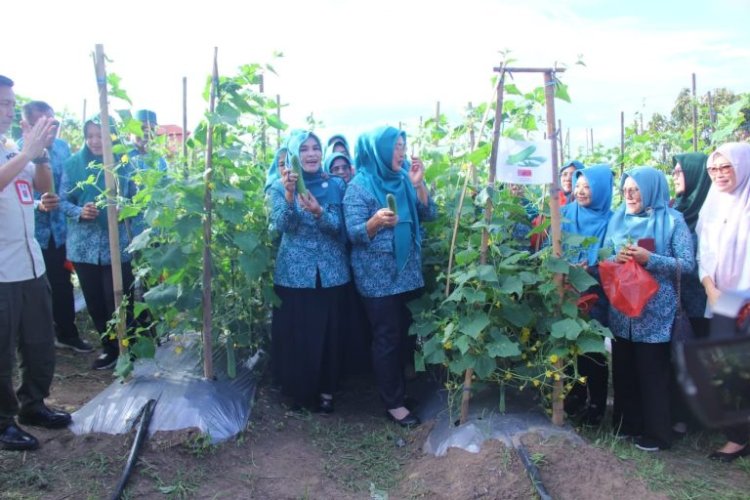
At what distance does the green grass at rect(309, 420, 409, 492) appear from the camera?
2.74 meters

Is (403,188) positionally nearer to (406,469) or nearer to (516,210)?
(516,210)

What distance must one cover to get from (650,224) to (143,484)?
2660 mm

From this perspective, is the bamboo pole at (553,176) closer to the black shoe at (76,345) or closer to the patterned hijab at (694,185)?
the patterned hijab at (694,185)

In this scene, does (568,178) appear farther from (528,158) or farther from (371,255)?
(371,255)

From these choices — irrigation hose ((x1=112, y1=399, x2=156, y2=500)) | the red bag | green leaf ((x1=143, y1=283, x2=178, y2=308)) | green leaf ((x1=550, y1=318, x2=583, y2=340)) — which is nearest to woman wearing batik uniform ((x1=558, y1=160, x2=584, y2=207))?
the red bag

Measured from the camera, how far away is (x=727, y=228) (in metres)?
2.81

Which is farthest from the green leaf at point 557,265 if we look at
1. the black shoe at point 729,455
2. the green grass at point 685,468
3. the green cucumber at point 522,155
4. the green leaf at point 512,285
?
the black shoe at point 729,455

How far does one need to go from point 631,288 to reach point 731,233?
57cm

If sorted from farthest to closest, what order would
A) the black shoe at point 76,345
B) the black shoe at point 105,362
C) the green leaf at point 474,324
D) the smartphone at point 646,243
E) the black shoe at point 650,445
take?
the black shoe at point 76,345, the black shoe at point 105,362, the black shoe at point 650,445, the smartphone at point 646,243, the green leaf at point 474,324

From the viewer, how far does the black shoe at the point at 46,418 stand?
288cm

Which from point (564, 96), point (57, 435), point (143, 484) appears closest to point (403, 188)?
point (564, 96)

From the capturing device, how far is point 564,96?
2.72m

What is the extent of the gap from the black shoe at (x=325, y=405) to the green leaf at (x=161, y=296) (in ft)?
3.36

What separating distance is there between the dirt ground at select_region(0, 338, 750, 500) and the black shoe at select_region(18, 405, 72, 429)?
4 cm
